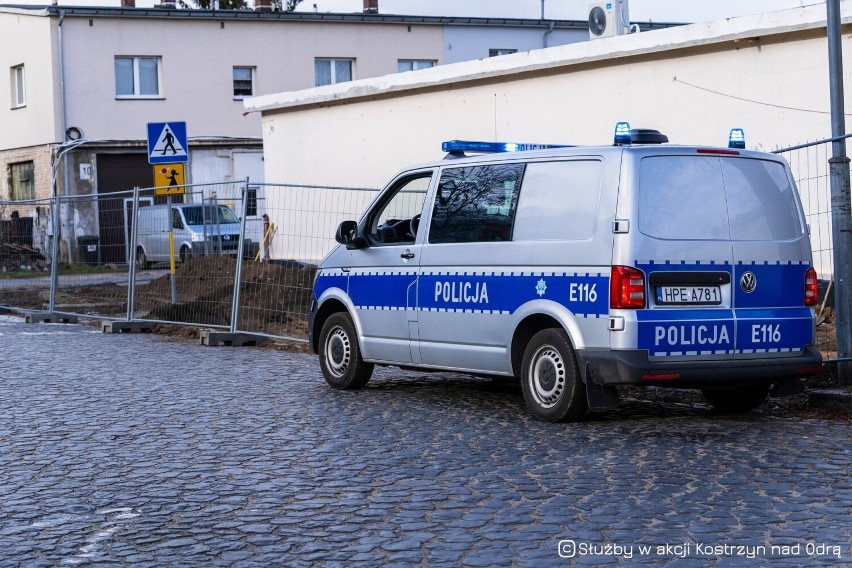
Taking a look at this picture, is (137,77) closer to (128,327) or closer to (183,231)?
(183,231)

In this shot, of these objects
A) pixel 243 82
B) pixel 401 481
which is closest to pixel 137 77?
pixel 243 82

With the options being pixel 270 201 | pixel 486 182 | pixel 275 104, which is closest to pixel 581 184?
pixel 486 182

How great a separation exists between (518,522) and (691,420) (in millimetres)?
3624

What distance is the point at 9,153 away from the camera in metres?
42.7

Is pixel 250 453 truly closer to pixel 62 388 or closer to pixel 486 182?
pixel 486 182

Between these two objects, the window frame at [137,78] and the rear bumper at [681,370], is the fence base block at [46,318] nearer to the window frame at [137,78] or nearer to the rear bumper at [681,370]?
the rear bumper at [681,370]

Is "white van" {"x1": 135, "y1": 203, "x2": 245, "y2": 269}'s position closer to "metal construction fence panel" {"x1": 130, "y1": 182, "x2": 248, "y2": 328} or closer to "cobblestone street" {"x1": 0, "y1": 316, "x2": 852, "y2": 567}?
"metal construction fence panel" {"x1": 130, "y1": 182, "x2": 248, "y2": 328}

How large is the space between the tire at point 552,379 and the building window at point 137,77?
33.6 meters

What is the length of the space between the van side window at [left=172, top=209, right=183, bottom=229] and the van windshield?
0.36 feet

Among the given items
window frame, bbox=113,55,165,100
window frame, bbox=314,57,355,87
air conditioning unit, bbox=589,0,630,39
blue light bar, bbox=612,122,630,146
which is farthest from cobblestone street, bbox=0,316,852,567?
window frame, bbox=314,57,355,87

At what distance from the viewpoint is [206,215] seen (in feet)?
63.8

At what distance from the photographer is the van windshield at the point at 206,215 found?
62.1 feet

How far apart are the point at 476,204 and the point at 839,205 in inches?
115

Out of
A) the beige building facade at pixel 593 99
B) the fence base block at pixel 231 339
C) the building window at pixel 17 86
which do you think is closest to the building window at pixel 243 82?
the building window at pixel 17 86
